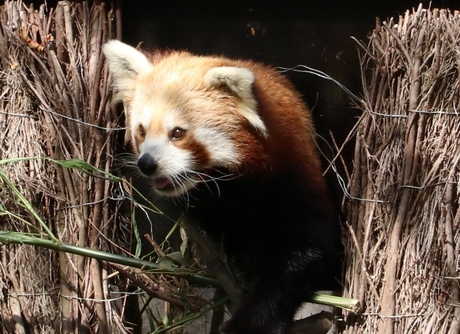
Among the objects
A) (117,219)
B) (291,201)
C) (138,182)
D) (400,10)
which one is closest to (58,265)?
(117,219)

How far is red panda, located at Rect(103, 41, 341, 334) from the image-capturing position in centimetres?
359

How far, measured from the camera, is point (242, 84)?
140 inches

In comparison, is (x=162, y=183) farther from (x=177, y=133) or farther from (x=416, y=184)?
(x=416, y=184)

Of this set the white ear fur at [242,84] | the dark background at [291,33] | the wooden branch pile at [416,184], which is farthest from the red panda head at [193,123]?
the dark background at [291,33]

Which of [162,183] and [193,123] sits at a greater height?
[193,123]

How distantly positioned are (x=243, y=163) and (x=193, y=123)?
0.30m

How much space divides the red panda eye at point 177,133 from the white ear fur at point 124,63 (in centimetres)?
43

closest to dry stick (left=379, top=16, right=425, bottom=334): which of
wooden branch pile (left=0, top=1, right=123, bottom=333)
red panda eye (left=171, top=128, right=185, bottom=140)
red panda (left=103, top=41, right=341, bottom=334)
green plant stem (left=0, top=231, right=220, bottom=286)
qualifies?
red panda (left=103, top=41, right=341, bottom=334)

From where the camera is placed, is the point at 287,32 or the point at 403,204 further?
the point at 287,32

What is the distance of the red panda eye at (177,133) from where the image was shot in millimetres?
3570

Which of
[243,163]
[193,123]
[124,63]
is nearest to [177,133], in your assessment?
[193,123]

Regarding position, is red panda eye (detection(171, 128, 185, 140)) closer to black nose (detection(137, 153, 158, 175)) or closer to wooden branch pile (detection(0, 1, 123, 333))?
black nose (detection(137, 153, 158, 175))

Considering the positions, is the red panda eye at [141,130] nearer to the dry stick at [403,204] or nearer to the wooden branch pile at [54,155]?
the wooden branch pile at [54,155]

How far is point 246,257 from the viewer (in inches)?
163
